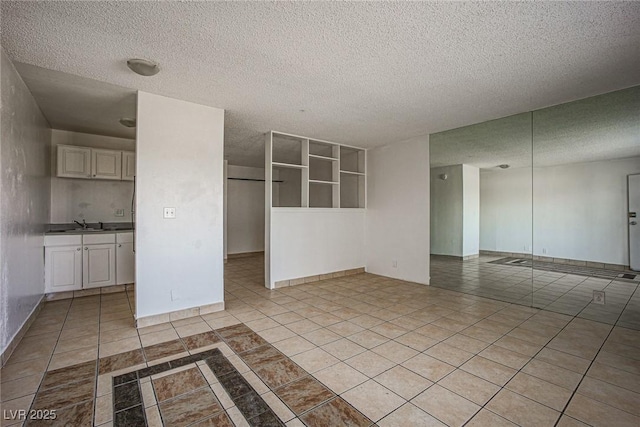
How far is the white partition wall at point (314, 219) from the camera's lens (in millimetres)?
4629

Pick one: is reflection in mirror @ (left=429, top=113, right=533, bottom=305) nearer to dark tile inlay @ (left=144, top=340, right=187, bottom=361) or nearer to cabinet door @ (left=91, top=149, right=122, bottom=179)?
dark tile inlay @ (left=144, top=340, right=187, bottom=361)

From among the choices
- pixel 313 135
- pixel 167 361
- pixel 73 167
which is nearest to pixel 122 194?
pixel 73 167

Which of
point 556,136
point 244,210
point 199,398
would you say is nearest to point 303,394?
point 199,398

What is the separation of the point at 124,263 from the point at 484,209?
561 cm

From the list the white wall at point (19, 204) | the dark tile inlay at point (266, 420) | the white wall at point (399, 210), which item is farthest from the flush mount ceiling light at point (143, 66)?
the white wall at point (399, 210)

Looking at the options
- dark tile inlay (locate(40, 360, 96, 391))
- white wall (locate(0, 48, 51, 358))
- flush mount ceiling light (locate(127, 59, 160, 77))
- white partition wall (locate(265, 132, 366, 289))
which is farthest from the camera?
white partition wall (locate(265, 132, 366, 289))

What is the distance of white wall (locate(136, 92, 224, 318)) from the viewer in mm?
3045

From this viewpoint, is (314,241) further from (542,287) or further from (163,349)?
(542,287)

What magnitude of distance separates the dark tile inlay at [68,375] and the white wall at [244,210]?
553cm

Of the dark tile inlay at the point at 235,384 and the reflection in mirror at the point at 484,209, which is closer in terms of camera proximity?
the dark tile inlay at the point at 235,384

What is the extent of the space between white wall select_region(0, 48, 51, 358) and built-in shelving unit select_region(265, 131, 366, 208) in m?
2.77

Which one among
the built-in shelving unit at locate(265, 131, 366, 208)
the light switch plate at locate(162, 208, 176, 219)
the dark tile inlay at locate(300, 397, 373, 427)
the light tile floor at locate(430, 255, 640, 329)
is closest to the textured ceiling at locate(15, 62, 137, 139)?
the light switch plate at locate(162, 208, 176, 219)

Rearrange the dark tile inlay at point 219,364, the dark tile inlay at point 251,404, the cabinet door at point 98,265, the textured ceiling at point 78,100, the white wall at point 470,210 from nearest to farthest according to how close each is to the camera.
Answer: the dark tile inlay at point 251,404 < the dark tile inlay at point 219,364 < the textured ceiling at point 78,100 < the cabinet door at point 98,265 < the white wall at point 470,210
